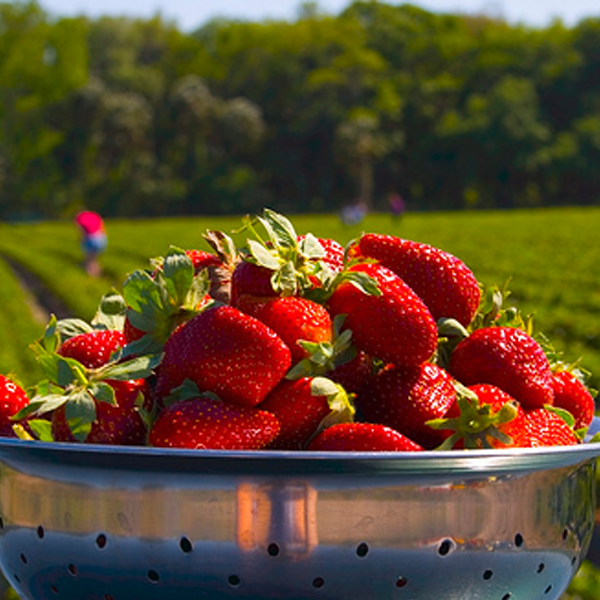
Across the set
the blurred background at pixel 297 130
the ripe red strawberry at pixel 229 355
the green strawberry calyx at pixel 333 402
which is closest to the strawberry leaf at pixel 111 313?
the ripe red strawberry at pixel 229 355

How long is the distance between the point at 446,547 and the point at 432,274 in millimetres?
482

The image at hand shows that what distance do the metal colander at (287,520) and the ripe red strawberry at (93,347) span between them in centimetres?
22

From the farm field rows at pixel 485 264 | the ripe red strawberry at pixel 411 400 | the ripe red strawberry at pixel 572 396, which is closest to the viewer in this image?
the ripe red strawberry at pixel 411 400

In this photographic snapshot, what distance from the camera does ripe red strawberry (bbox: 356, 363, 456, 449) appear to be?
64.9 inches

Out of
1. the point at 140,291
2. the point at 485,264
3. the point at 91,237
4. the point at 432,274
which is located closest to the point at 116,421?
the point at 140,291

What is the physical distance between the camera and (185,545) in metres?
1.48

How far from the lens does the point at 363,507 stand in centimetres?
145

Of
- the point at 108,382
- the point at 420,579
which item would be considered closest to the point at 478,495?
the point at 420,579

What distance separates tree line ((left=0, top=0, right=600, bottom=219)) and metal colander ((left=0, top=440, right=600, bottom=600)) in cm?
7439

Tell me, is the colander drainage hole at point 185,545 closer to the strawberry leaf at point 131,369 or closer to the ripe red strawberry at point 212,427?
the ripe red strawberry at point 212,427

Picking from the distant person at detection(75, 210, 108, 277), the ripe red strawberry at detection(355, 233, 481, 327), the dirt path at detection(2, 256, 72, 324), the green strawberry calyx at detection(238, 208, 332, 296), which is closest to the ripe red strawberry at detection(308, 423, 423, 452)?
the green strawberry calyx at detection(238, 208, 332, 296)

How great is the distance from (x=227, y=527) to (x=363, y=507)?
165mm

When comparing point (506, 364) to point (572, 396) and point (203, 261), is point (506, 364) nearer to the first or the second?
point (572, 396)

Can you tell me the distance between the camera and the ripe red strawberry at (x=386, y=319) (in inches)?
65.8
